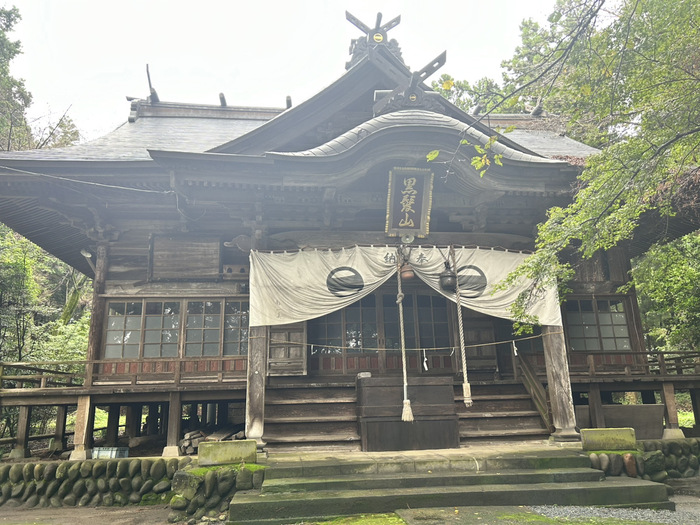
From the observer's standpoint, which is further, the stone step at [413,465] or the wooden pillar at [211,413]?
the wooden pillar at [211,413]

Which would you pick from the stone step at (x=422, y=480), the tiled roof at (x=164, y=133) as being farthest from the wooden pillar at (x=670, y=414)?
the tiled roof at (x=164, y=133)

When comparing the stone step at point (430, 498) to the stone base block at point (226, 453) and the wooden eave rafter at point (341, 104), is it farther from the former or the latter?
the wooden eave rafter at point (341, 104)

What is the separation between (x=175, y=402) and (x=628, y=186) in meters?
7.81

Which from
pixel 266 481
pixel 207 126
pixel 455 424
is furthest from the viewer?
pixel 207 126

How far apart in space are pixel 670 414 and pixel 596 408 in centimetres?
164

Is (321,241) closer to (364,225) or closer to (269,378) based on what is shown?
(364,225)

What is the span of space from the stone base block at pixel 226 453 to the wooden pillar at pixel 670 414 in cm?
807

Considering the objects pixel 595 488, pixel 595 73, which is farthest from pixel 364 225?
pixel 595 488

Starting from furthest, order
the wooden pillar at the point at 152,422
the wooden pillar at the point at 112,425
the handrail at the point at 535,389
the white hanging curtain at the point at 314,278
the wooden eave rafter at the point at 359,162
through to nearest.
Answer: the wooden pillar at the point at 152,422, the wooden pillar at the point at 112,425, the handrail at the point at 535,389, the white hanging curtain at the point at 314,278, the wooden eave rafter at the point at 359,162

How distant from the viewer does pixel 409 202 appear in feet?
25.8

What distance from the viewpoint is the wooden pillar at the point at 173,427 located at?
302 inches

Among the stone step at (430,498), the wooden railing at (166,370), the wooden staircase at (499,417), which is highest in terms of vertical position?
the wooden railing at (166,370)

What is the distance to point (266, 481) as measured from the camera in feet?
18.7

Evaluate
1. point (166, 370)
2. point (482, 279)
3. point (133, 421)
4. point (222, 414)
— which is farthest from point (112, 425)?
point (482, 279)
